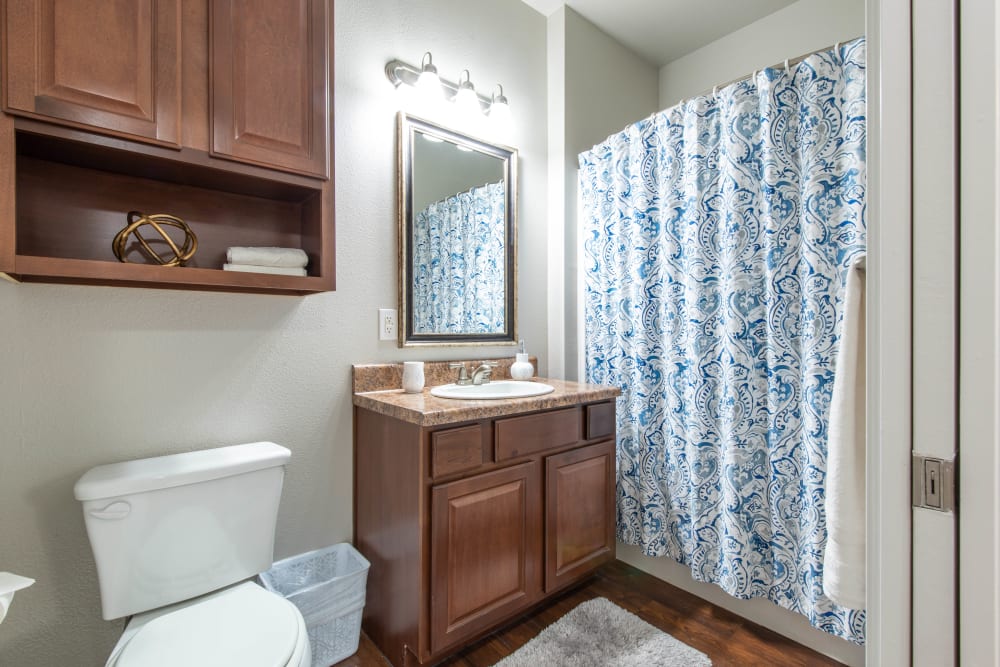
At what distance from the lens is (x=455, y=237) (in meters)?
2.08

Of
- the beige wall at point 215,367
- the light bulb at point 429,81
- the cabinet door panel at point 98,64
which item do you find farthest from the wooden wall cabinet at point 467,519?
the light bulb at point 429,81

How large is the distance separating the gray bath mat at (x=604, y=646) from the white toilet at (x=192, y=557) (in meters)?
0.84

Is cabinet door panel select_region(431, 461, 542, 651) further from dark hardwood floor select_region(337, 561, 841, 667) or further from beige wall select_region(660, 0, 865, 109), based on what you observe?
beige wall select_region(660, 0, 865, 109)

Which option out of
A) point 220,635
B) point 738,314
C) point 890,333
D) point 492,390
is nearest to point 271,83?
point 492,390

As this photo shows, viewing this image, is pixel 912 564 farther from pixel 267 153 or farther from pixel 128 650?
pixel 267 153

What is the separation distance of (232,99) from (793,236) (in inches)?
69.9

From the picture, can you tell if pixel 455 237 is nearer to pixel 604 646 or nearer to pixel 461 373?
pixel 461 373

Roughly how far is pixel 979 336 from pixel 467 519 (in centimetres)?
133

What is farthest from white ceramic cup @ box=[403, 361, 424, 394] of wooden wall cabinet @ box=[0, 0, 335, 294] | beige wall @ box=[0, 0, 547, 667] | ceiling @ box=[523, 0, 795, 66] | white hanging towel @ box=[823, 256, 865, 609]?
ceiling @ box=[523, 0, 795, 66]

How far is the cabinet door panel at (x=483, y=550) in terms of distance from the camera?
57.8 inches

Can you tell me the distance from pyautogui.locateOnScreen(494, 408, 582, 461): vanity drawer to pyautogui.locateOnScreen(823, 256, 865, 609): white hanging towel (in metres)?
0.85

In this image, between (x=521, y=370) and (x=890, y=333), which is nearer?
(x=890, y=333)

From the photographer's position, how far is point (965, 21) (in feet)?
1.78

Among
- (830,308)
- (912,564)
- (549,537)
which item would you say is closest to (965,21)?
(912,564)
